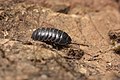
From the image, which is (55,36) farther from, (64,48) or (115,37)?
(115,37)

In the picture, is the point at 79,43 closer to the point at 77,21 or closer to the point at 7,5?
the point at 77,21

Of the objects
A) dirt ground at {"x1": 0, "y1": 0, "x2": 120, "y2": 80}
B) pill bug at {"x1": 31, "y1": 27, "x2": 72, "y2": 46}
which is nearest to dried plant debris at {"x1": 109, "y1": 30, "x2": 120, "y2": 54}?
dirt ground at {"x1": 0, "y1": 0, "x2": 120, "y2": 80}

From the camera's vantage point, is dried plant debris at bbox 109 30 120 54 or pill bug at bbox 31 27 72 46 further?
dried plant debris at bbox 109 30 120 54

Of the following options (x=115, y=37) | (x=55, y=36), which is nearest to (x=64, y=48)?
(x=55, y=36)

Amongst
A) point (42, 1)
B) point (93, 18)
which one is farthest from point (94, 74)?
point (42, 1)

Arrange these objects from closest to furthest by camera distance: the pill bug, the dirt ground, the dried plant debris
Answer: the dirt ground, the pill bug, the dried plant debris

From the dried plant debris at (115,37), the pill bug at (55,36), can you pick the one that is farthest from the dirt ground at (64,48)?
the pill bug at (55,36)

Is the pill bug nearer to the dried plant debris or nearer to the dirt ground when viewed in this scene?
the dirt ground

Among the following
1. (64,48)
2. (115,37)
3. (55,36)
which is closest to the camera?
(64,48)

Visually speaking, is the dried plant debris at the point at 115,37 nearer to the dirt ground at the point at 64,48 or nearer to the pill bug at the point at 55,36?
the dirt ground at the point at 64,48
